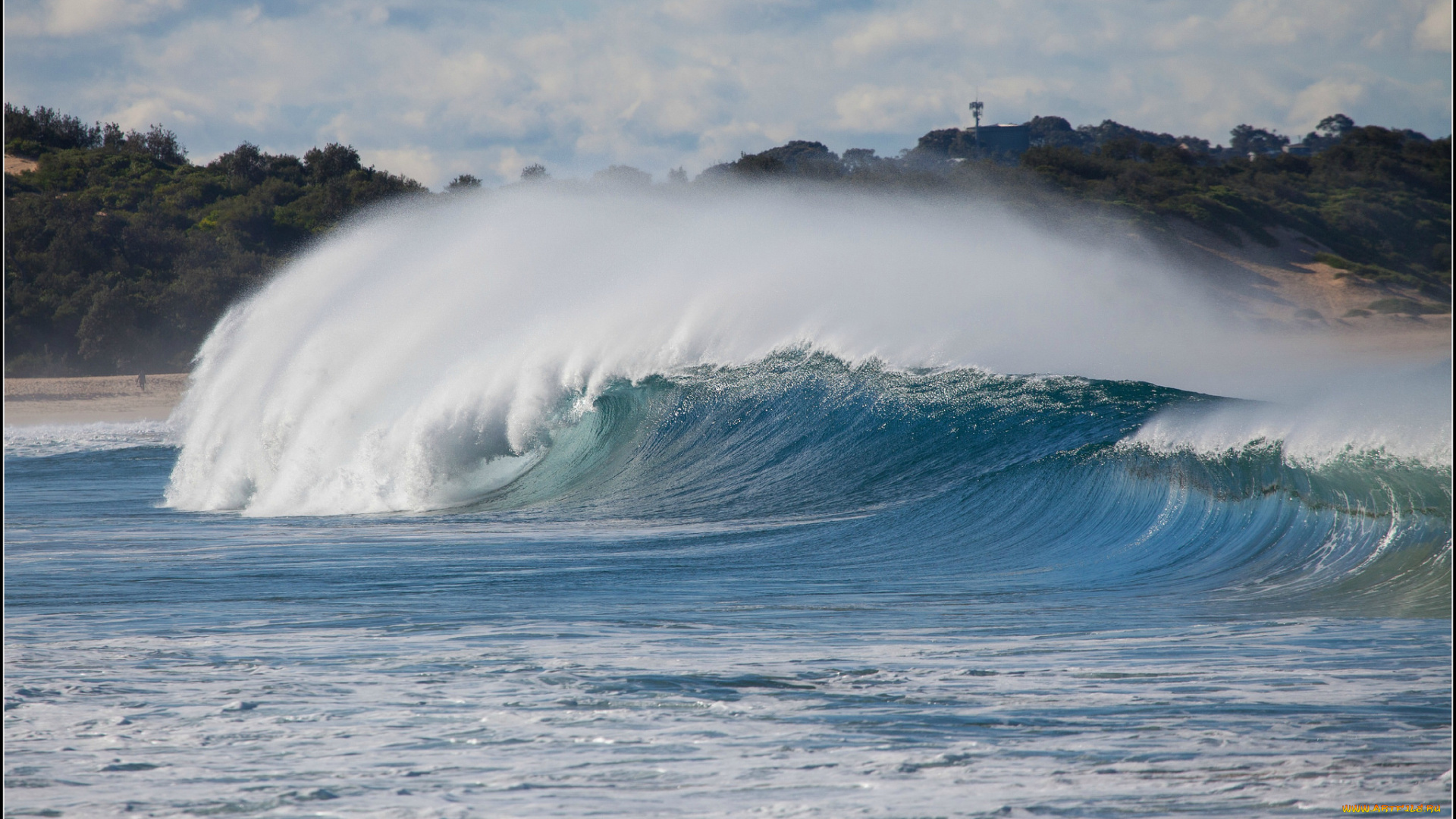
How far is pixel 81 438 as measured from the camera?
77.2 feet

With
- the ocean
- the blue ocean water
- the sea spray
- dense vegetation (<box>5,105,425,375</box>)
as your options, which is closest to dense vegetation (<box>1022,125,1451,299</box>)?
dense vegetation (<box>5,105,425,375</box>)

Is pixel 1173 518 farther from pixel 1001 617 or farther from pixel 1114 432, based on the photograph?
pixel 1001 617

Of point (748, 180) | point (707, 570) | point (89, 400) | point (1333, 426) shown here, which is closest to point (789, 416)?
point (707, 570)

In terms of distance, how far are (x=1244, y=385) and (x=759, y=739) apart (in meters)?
18.8

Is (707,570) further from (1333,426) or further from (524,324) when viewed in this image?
(524,324)

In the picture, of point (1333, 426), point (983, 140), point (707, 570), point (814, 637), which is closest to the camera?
point (814, 637)

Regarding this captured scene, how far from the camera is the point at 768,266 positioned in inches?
529

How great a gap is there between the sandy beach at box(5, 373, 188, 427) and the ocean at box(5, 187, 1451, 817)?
52.8 ft

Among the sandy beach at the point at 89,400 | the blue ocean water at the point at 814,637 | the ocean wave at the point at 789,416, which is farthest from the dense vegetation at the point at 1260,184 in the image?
the blue ocean water at the point at 814,637

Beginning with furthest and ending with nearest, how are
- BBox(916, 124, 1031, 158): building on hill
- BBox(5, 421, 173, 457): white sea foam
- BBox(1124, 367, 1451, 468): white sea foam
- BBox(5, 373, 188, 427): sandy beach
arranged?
BBox(916, 124, 1031, 158): building on hill, BBox(5, 373, 188, 427): sandy beach, BBox(5, 421, 173, 457): white sea foam, BBox(1124, 367, 1451, 468): white sea foam

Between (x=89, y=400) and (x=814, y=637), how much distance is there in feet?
106

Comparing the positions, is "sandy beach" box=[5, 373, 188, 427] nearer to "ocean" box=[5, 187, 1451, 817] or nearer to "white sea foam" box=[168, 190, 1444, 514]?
"ocean" box=[5, 187, 1451, 817]

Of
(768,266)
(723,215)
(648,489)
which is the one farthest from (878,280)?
(648,489)

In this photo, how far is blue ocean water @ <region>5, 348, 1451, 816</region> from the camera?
3.45m
